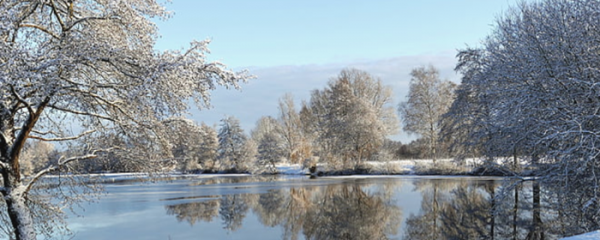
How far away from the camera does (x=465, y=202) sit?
19062mm

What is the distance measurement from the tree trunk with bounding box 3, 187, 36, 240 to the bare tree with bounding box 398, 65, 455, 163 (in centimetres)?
3474

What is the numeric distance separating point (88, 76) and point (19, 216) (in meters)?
2.63

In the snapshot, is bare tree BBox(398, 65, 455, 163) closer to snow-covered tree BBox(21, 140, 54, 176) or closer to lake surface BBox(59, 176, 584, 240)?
lake surface BBox(59, 176, 584, 240)

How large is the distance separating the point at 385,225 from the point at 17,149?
1097 cm

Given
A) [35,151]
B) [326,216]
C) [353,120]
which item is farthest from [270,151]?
[35,151]

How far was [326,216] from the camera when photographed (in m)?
16.9

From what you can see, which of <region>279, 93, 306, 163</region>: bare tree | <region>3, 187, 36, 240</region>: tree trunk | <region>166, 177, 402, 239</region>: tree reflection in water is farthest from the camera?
<region>279, 93, 306, 163</region>: bare tree

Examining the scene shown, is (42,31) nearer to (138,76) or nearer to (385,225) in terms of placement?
(138,76)

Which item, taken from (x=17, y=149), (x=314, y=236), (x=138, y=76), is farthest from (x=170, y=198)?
(x=138, y=76)

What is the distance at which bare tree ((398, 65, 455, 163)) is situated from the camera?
3909 cm

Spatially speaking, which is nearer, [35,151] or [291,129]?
[35,151]

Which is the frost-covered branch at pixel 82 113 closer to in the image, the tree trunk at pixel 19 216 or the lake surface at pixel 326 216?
the tree trunk at pixel 19 216

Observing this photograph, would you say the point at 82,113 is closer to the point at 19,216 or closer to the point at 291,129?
the point at 19,216

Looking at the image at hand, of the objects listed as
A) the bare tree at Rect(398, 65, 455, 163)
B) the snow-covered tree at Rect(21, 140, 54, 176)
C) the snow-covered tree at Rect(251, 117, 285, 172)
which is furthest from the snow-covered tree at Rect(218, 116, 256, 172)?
the snow-covered tree at Rect(21, 140, 54, 176)
